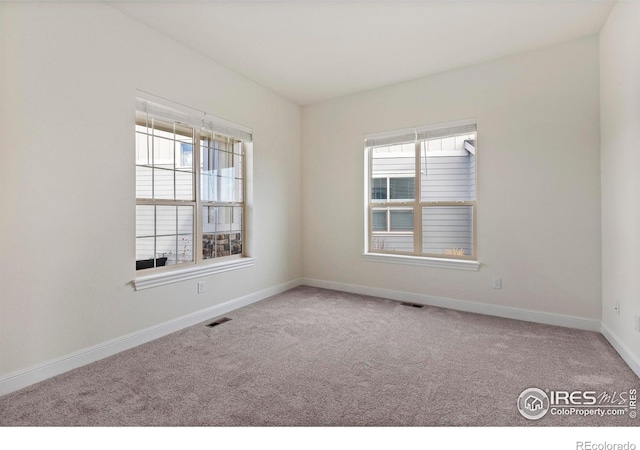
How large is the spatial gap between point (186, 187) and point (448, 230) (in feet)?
10.6

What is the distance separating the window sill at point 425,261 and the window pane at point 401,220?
409 mm

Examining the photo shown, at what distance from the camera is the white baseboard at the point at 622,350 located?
2240mm

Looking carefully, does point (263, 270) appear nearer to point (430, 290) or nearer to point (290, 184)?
point (290, 184)

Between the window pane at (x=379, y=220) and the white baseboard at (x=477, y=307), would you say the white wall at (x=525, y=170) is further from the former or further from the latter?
the window pane at (x=379, y=220)

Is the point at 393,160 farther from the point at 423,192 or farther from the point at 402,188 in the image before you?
the point at 423,192

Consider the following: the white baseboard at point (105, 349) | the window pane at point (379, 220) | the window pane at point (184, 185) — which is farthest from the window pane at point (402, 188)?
the window pane at point (184, 185)

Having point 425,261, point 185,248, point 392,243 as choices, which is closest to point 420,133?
point 392,243

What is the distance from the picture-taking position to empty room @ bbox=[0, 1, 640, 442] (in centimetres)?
208

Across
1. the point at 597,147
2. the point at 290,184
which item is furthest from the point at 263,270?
the point at 597,147

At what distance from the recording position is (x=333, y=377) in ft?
7.28

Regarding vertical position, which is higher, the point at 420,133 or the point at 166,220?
the point at 420,133

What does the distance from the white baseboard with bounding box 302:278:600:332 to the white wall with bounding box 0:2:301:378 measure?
226cm

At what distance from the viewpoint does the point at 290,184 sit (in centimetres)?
482

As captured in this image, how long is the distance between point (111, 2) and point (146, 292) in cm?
252
